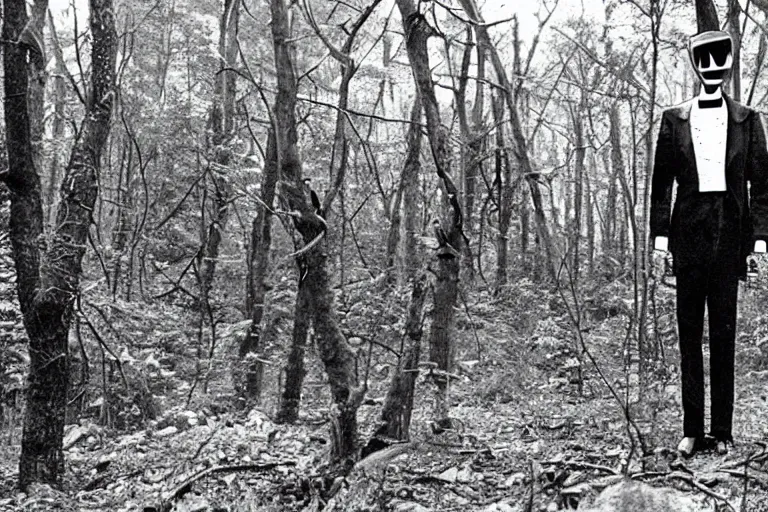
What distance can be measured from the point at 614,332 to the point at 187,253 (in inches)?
365

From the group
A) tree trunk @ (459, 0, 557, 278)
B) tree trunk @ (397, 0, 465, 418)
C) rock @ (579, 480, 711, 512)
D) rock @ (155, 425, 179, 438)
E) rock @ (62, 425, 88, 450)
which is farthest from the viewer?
rock @ (62, 425, 88, 450)

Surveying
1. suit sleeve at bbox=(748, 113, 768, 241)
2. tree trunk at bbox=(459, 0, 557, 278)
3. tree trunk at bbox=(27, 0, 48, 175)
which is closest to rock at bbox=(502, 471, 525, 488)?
tree trunk at bbox=(459, 0, 557, 278)

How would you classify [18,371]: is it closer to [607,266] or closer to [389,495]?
[389,495]

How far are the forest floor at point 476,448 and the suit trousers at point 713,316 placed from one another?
0.28m

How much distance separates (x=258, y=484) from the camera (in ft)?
15.6

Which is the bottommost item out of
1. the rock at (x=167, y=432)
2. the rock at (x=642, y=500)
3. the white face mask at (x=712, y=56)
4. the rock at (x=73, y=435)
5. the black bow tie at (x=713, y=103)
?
the rock at (x=73, y=435)

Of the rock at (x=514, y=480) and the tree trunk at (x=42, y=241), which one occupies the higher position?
the tree trunk at (x=42, y=241)

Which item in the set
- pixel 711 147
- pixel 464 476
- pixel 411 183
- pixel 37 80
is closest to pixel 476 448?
pixel 464 476

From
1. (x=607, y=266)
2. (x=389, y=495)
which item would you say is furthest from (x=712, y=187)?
(x=607, y=266)

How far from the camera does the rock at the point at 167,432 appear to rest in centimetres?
691

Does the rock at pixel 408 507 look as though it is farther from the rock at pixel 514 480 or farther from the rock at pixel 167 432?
the rock at pixel 167 432

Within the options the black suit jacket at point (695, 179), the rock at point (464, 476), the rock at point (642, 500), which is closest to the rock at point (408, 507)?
the rock at point (464, 476)

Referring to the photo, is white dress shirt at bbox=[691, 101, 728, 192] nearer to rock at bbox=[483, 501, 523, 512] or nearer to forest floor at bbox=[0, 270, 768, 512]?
forest floor at bbox=[0, 270, 768, 512]

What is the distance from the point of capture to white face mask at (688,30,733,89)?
Result: 12.3ft
